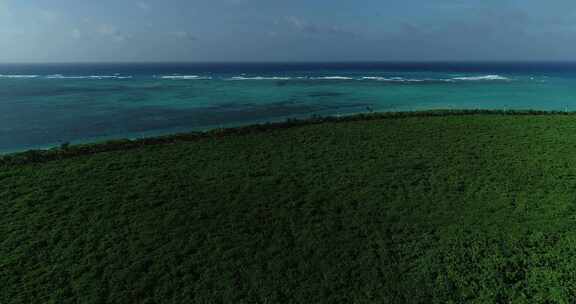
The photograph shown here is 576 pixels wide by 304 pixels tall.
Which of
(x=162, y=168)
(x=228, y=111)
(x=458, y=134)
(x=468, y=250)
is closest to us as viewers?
(x=468, y=250)

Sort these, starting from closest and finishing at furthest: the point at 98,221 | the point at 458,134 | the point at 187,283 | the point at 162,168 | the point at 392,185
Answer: the point at 187,283
the point at 98,221
the point at 392,185
the point at 162,168
the point at 458,134

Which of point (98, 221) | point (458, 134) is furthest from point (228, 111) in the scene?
point (98, 221)

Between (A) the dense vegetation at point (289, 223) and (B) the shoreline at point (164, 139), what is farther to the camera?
(B) the shoreline at point (164, 139)

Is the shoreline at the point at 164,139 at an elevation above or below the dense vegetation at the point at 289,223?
above

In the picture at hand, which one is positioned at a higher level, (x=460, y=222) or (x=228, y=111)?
(x=228, y=111)

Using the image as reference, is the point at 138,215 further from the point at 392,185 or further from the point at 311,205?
the point at 392,185

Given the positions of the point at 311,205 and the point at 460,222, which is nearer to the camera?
the point at 460,222

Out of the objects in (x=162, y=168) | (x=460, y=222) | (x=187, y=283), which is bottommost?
(x=187, y=283)
